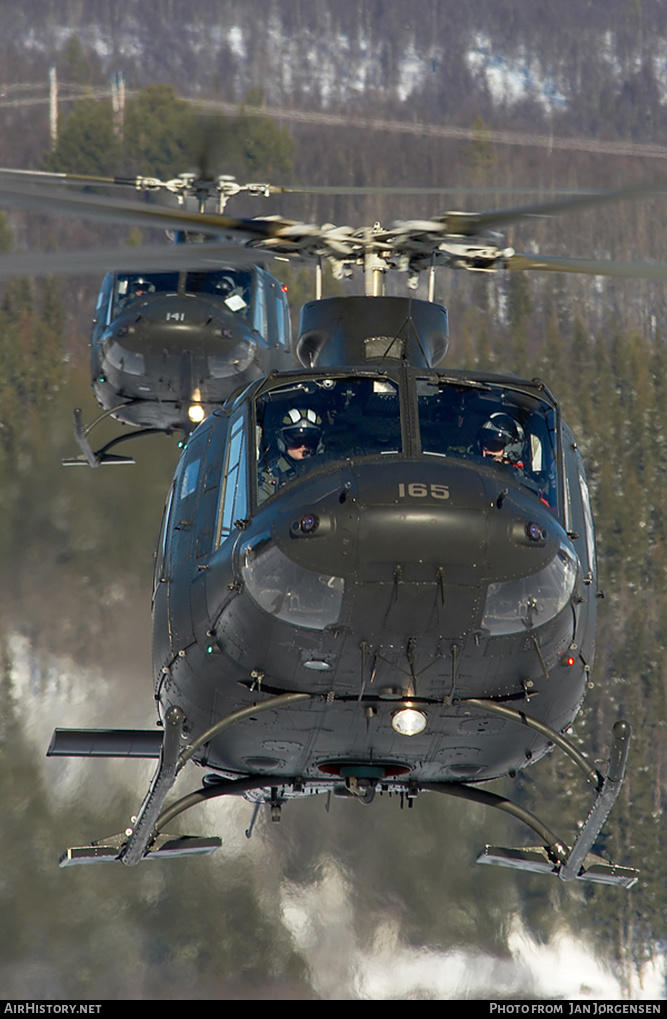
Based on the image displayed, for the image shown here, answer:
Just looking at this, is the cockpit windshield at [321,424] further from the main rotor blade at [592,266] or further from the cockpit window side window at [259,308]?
the cockpit window side window at [259,308]

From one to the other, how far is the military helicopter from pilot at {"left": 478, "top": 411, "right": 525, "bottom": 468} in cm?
694

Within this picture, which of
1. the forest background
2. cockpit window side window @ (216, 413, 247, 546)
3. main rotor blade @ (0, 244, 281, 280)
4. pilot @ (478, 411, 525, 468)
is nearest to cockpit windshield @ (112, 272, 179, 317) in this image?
the forest background

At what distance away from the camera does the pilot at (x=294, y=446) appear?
7215 millimetres

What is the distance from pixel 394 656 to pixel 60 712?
1862cm

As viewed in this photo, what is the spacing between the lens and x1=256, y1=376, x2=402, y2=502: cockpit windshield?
7.15 metres

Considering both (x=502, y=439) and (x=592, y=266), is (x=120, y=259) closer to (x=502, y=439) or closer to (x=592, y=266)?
(x=502, y=439)

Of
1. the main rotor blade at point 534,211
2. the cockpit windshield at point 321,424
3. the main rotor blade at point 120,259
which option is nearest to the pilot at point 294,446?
the cockpit windshield at point 321,424

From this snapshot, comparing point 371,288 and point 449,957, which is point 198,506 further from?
point 449,957

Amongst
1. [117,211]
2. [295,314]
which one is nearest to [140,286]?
[117,211]

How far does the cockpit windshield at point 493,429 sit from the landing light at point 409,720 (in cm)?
131

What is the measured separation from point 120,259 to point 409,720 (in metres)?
2.76

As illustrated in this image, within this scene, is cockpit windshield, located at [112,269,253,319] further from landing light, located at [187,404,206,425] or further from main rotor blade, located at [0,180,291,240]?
main rotor blade, located at [0,180,291,240]

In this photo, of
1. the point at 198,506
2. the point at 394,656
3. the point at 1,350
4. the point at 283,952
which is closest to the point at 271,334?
the point at 198,506

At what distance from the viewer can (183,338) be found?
46.5 feet
